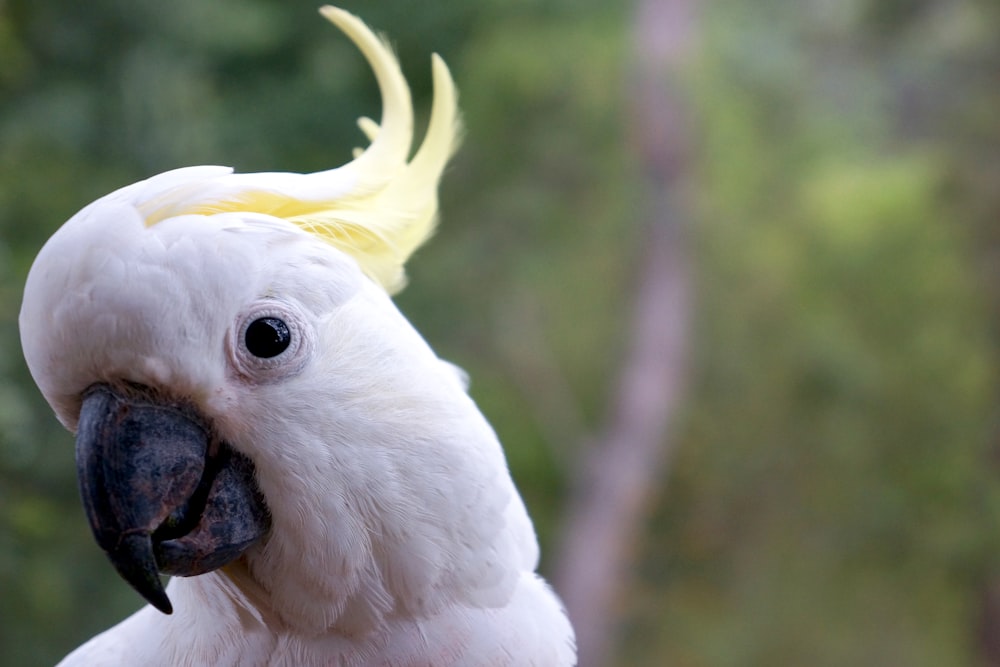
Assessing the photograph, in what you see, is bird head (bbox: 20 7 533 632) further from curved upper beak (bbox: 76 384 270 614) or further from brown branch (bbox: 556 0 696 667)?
brown branch (bbox: 556 0 696 667)

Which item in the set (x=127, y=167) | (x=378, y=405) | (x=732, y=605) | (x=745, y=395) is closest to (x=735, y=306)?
(x=745, y=395)

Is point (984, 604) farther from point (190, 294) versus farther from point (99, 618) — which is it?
point (190, 294)

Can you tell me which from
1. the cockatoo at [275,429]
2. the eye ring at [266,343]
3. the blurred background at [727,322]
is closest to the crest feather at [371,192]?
the cockatoo at [275,429]

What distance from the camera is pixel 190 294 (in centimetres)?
88

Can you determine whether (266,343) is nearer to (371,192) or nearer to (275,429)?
(275,429)

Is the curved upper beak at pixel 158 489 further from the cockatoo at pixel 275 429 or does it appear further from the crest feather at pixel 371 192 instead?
the crest feather at pixel 371 192

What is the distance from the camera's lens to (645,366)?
4.40 meters

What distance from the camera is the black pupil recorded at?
2.99ft

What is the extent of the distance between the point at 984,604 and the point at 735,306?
1.86 m

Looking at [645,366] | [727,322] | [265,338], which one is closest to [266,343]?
[265,338]

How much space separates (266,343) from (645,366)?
3597 mm

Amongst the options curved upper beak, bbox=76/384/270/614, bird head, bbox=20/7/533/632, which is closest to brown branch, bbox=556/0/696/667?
bird head, bbox=20/7/533/632

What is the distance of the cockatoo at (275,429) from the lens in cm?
88

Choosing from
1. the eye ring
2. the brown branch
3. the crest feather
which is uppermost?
the crest feather
